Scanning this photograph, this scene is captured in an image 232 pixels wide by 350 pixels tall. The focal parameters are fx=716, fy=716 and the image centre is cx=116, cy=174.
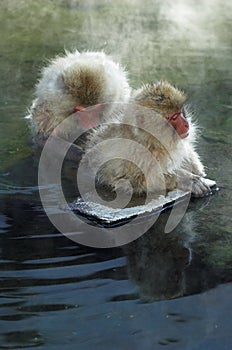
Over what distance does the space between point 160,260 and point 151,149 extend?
3.21 feet

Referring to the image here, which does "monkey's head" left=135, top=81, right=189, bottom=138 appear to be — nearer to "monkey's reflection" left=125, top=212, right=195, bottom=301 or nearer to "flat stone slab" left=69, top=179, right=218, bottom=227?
"flat stone slab" left=69, top=179, right=218, bottom=227

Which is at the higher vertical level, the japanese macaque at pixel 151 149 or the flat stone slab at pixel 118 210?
the japanese macaque at pixel 151 149

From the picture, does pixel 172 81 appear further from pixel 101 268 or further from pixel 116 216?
pixel 101 268

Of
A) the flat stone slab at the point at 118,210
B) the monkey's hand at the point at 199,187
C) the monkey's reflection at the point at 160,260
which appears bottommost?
the monkey's reflection at the point at 160,260

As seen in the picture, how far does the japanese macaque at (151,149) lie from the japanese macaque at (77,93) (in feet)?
1.72

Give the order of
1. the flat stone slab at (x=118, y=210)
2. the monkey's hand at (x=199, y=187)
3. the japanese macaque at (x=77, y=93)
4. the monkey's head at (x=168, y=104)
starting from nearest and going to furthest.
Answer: the flat stone slab at (x=118, y=210) → the monkey's head at (x=168, y=104) → the monkey's hand at (x=199, y=187) → the japanese macaque at (x=77, y=93)

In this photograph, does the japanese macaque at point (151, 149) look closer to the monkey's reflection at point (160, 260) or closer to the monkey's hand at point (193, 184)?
the monkey's hand at point (193, 184)

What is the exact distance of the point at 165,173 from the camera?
440 centimetres

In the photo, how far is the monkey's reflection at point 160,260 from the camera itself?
324cm

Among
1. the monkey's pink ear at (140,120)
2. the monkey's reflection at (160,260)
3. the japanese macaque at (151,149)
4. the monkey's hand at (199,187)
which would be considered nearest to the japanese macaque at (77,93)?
the japanese macaque at (151,149)

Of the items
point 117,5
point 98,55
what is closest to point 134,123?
point 98,55

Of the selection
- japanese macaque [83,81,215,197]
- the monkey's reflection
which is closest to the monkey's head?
japanese macaque [83,81,215,197]

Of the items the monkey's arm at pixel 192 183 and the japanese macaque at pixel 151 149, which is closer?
the japanese macaque at pixel 151 149

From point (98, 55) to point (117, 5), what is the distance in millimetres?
4274
